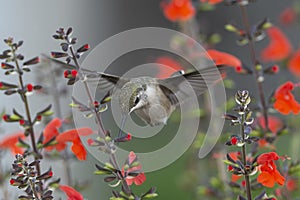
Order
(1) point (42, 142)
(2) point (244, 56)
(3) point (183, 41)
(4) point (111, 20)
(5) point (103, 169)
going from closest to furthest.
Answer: (5) point (103, 169)
(1) point (42, 142)
(3) point (183, 41)
(2) point (244, 56)
(4) point (111, 20)

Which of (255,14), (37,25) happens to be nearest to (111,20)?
(37,25)

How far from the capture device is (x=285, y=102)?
2396mm

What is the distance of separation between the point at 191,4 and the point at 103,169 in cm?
162

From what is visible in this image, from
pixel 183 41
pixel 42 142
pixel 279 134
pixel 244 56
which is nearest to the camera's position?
pixel 42 142

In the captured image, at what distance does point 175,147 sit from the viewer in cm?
287

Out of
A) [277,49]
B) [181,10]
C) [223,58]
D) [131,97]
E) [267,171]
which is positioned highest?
[181,10]

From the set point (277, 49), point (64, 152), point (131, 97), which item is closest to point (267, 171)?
point (131, 97)

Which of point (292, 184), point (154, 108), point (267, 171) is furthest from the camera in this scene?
point (292, 184)

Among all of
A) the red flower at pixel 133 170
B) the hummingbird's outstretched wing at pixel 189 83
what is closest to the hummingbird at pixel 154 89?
the hummingbird's outstretched wing at pixel 189 83

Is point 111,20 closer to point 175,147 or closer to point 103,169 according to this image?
point 175,147

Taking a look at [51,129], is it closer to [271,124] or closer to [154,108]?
[154,108]

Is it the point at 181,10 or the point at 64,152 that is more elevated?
the point at 181,10

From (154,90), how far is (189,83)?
15 cm

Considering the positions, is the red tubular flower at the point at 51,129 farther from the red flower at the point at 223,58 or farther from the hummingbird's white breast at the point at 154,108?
the red flower at the point at 223,58
